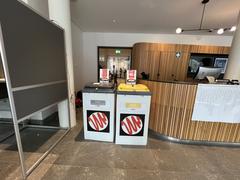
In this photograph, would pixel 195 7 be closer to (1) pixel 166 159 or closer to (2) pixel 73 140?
(1) pixel 166 159

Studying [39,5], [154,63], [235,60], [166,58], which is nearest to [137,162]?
[235,60]

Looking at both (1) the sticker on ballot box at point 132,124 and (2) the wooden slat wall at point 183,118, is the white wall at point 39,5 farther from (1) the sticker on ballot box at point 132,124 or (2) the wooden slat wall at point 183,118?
(2) the wooden slat wall at point 183,118

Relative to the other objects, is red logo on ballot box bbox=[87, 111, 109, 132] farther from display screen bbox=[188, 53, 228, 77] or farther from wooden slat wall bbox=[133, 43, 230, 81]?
display screen bbox=[188, 53, 228, 77]

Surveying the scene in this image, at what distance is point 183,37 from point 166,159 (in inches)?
190

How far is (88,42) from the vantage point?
504 centimetres

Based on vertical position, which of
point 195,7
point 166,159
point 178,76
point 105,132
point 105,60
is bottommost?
point 166,159

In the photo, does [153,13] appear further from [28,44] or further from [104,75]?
[28,44]

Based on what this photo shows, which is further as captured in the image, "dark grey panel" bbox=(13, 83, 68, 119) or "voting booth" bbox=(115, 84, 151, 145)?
"voting booth" bbox=(115, 84, 151, 145)

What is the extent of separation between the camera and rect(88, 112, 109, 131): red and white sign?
6.57ft

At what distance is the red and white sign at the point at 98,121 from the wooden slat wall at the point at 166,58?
272 centimetres

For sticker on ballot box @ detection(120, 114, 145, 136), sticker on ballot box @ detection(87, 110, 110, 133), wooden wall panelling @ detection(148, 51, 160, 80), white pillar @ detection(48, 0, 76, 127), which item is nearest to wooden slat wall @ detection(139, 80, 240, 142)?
sticker on ballot box @ detection(120, 114, 145, 136)

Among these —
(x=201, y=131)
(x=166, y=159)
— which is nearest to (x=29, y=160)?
(x=166, y=159)

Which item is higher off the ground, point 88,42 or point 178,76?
point 88,42

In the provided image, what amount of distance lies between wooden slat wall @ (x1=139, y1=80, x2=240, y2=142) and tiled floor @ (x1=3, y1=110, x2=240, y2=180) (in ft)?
0.66
